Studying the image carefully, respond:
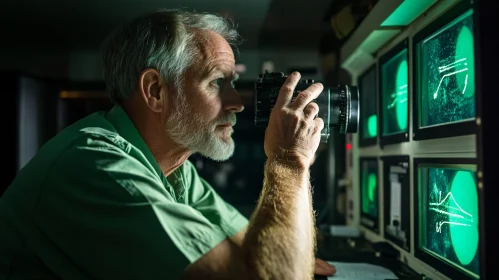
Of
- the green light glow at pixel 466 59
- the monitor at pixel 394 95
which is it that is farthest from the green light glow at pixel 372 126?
the green light glow at pixel 466 59

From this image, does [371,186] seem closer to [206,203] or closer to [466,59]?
[206,203]

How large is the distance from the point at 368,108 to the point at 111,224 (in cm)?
127

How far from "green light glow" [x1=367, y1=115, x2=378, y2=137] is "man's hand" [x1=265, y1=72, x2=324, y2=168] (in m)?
0.69

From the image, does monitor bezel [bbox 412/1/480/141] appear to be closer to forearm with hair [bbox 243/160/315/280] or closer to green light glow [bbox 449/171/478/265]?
green light glow [bbox 449/171/478/265]

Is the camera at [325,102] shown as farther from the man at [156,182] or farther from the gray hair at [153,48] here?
the gray hair at [153,48]

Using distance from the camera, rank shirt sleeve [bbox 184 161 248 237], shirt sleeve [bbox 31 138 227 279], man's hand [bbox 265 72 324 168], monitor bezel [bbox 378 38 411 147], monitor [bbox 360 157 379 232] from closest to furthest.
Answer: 1. shirt sleeve [bbox 31 138 227 279]
2. man's hand [bbox 265 72 324 168]
3. monitor bezel [bbox 378 38 411 147]
4. shirt sleeve [bbox 184 161 248 237]
5. monitor [bbox 360 157 379 232]

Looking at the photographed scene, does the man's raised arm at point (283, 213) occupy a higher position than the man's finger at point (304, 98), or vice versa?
the man's finger at point (304, 98)

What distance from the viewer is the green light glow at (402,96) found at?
1.38 metres

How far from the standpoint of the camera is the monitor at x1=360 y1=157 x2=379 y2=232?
5.72ft

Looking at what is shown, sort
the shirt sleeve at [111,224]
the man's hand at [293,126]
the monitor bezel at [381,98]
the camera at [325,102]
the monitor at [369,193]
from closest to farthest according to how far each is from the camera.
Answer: the shirt sleeve at [111,224]
the man's hand at [293,126]
the camera at [325,102]
the monitor bezel at [381,98]
the monitor at [369,193]

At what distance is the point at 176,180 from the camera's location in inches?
56.3

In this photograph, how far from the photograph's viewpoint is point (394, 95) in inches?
59.2

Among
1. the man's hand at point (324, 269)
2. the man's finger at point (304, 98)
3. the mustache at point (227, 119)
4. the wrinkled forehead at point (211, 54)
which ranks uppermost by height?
the wrinkled forehead at point (211, 54)

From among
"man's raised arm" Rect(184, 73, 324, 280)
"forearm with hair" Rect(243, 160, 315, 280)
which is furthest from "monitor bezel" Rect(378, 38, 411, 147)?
"forearm with hair" Rect(243, 160, 315, 280)
